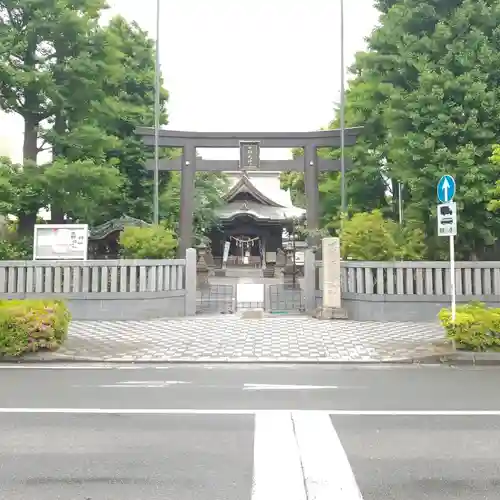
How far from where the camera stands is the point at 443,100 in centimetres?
1277

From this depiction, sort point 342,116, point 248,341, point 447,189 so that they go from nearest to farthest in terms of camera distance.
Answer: point 447,189
point 248,341
point 342,116

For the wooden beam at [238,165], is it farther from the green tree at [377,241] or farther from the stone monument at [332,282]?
the stone monument at [332,282]

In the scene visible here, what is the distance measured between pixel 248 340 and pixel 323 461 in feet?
19.7

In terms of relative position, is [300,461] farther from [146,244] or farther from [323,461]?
[146,244]

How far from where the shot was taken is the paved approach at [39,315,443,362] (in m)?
8.38

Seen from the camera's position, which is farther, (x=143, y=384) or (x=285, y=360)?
(x=285, y=360)

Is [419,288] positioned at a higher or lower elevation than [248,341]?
higher

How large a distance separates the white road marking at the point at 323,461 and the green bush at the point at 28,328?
5.19 metres

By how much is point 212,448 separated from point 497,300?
10.3m

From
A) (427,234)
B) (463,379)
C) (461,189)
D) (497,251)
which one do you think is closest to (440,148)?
(461,189)

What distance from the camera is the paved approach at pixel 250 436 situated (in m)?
3.44

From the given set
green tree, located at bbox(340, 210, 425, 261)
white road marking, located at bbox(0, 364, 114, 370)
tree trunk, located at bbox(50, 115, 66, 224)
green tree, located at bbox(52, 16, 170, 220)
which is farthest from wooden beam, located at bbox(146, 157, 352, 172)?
white road marking, located at bbox(0, 364, 114, 370)

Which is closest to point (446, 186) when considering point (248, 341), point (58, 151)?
point (248, 341)

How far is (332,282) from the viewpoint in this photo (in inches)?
493
